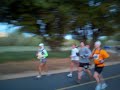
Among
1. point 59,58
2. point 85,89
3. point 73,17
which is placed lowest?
point 59,58

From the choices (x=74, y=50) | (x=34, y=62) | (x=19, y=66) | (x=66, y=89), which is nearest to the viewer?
(x=66, y=89)

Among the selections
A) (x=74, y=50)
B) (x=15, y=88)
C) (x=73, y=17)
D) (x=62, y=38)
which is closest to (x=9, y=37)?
(x=62, y=38)

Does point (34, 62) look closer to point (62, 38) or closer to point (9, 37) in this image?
point (62, 38)

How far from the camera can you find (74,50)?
15.8 m

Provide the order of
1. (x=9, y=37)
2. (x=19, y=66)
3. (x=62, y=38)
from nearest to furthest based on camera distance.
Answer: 1. (x=19, y=66)
2. (x=62, y=38)
3. (x=9, y=37)

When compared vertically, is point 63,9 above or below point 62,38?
above

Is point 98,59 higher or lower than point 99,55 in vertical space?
lower

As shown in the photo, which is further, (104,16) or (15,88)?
(104,16)

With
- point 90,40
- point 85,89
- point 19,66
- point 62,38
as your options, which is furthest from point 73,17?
point 85,89

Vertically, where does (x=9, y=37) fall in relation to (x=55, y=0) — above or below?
below

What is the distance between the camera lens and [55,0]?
19469mm

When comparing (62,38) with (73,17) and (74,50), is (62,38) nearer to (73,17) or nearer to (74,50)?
(73,17)

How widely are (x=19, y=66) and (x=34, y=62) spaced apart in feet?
6.79

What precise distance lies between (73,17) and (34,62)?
12.4 ft
